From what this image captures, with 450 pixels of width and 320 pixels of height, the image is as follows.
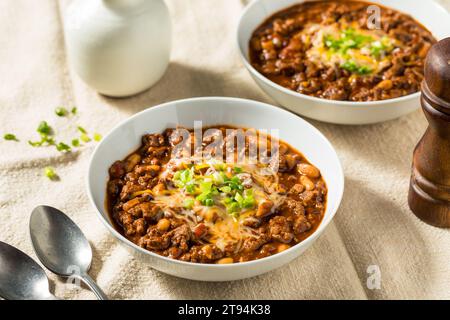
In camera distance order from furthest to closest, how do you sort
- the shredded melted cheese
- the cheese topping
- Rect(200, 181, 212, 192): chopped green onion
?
the cheese topping < Rect(200, 181, 212, 192): chopped green onion < the shredded melted cheese

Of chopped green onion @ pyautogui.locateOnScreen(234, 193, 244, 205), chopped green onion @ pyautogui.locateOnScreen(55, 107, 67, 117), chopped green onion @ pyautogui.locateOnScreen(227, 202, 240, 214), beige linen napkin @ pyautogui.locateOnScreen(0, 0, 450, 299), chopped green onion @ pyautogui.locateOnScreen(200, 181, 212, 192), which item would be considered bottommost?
beige linen napkin @ pyautogui.locateOnScreen(0, 0, 450, 299)

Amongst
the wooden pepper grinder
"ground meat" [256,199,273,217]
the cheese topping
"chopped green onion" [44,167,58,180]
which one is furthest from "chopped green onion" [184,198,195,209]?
the cheese topping

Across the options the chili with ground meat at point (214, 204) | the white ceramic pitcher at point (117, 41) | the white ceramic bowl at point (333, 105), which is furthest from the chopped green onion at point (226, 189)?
the white ceramic pitcher at point (117, 41)

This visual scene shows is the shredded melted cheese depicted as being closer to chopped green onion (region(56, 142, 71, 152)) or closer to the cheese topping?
chopped green onion (region(56, 142, 71, 152))

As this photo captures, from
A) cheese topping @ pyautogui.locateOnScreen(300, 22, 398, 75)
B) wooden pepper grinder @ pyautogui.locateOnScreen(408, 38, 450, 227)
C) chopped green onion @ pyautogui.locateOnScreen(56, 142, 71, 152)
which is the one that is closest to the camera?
wooden pepper grinder @ pyautogui.locateOnScreen(408, 38, 450, 227)

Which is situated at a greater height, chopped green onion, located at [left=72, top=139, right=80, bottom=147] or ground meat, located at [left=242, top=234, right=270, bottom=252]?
ground meat, located at [left=242, top=234, right=270, bottom=252]
